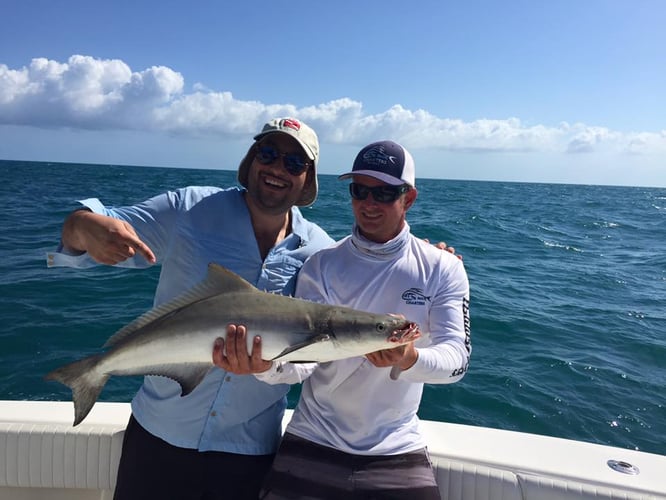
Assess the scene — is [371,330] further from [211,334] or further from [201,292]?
Result: [201,292]

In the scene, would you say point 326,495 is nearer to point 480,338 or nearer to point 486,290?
point 480,338

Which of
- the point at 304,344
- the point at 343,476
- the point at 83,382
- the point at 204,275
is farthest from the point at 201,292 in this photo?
the point at 343,476

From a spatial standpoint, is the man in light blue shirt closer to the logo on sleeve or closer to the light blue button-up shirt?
the light blue button-up shirt

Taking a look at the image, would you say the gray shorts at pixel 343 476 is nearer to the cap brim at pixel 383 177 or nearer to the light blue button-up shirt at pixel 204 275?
the light blue button-up shirt at pixel 204 275

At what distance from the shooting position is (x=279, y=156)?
141 inches

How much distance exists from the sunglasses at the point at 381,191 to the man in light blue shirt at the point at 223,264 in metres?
0.47

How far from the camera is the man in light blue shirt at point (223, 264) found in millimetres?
3340

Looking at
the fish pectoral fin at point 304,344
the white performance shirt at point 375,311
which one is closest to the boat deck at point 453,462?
the white performance shirt at point 375,311

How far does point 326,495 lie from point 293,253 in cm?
162

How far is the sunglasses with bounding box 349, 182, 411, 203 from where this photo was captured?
337 centimetres

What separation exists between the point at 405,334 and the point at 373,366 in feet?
2.15

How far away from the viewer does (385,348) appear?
2850 mm

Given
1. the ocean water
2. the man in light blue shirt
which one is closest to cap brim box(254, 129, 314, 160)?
the man in light blue shirt

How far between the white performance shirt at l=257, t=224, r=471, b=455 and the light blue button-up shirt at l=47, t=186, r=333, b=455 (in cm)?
22
